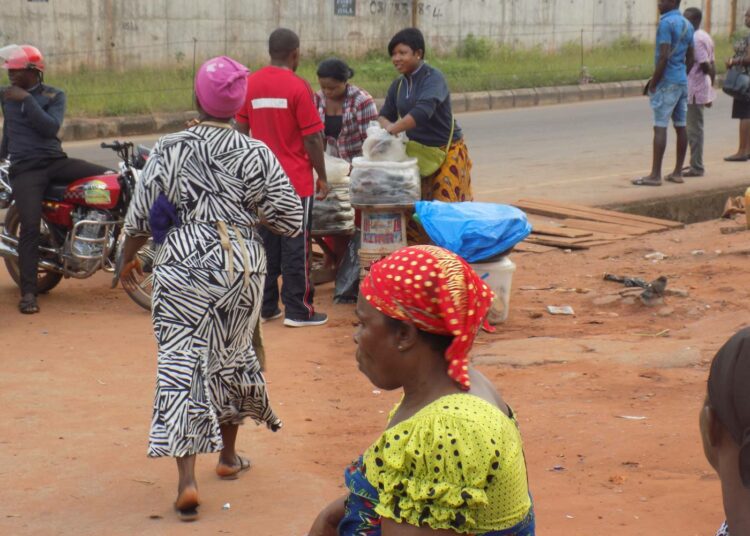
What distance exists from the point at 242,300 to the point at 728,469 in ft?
9.33

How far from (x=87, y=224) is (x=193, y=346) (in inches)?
134

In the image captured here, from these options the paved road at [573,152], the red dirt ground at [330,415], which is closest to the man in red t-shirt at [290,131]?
the red dirt ground at [330,415]

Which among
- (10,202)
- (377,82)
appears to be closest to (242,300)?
(10,202)

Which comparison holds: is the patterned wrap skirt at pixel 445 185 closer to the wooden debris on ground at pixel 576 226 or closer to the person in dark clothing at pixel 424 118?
the person in dark clothing at pixel 424 118

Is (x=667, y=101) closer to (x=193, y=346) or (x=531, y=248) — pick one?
(x=531, y=248)

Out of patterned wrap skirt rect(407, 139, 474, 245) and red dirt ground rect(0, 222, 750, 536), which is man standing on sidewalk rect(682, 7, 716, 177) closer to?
red dirt ground rect(0, 222, 750, 536)

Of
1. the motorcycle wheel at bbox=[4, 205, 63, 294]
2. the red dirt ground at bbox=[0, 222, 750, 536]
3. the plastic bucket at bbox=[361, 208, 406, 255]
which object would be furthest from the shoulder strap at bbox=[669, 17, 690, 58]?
the motorcycle wheel at bbox=[4, 205, 63, 294]

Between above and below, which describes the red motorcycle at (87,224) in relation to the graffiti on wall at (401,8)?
below

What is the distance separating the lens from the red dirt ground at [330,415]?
4406mm

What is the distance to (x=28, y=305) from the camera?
753 centimetres

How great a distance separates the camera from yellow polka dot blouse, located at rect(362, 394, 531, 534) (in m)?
2.31

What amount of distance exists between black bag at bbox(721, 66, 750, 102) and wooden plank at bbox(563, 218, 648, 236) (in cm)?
407

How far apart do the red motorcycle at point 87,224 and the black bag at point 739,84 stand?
817 centimetres

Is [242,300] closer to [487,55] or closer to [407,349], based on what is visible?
[407,349]
